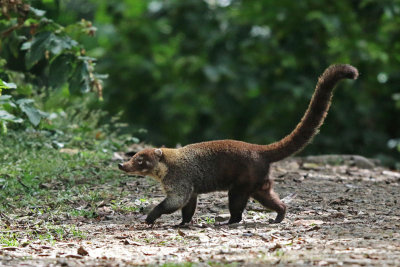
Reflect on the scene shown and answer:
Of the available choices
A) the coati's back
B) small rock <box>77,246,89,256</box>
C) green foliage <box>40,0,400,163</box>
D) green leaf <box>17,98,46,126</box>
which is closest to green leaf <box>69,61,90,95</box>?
green leaf <box>17,98,46,126</box>

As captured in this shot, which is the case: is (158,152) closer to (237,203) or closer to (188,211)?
(188,211)

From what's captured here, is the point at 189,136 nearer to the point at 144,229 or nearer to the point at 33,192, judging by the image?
the point at 33,192

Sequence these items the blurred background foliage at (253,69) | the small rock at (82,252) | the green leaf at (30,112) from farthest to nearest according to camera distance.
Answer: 1. the blurred background foliage at (253,69)
2. the green leaf at (30,112)
3. the small rock at (82,252)

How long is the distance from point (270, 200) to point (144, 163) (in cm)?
128

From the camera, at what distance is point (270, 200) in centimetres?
666

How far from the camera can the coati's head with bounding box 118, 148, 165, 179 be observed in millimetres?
6832

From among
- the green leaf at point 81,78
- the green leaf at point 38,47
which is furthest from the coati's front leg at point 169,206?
the green leaf at point 38,47

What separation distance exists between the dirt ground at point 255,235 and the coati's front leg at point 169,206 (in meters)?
0.11

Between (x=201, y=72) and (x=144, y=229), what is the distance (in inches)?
418

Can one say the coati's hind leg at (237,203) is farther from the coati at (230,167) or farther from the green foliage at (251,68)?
the green foliage at (251,68)

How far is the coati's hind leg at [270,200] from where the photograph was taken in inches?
261

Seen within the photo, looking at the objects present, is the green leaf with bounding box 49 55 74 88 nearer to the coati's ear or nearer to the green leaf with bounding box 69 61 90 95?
the green leaf with bounding box 69 61 90 95

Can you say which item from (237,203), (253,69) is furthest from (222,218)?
(253,69)

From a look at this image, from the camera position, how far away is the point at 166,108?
16703 millimetres
